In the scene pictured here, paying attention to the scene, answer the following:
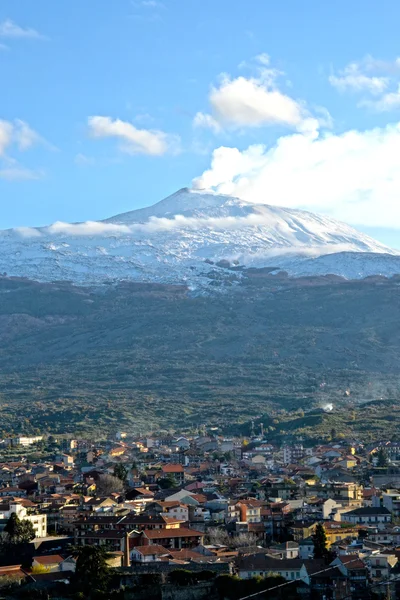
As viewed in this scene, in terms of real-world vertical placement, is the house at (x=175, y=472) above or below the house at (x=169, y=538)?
below

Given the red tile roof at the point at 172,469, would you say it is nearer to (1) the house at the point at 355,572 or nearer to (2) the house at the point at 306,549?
(2) the house at the point at 306,549

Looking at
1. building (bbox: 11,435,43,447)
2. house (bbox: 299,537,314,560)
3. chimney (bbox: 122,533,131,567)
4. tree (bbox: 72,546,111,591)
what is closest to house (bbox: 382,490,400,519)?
house (bbox: 299,537,314,560)

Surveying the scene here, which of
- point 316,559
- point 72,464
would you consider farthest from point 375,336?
point 316,559

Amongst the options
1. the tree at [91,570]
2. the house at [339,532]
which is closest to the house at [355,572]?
the house at [339,532]

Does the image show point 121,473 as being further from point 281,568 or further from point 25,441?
point 25,441

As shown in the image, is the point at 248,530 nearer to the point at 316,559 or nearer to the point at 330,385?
the point at 316,559
